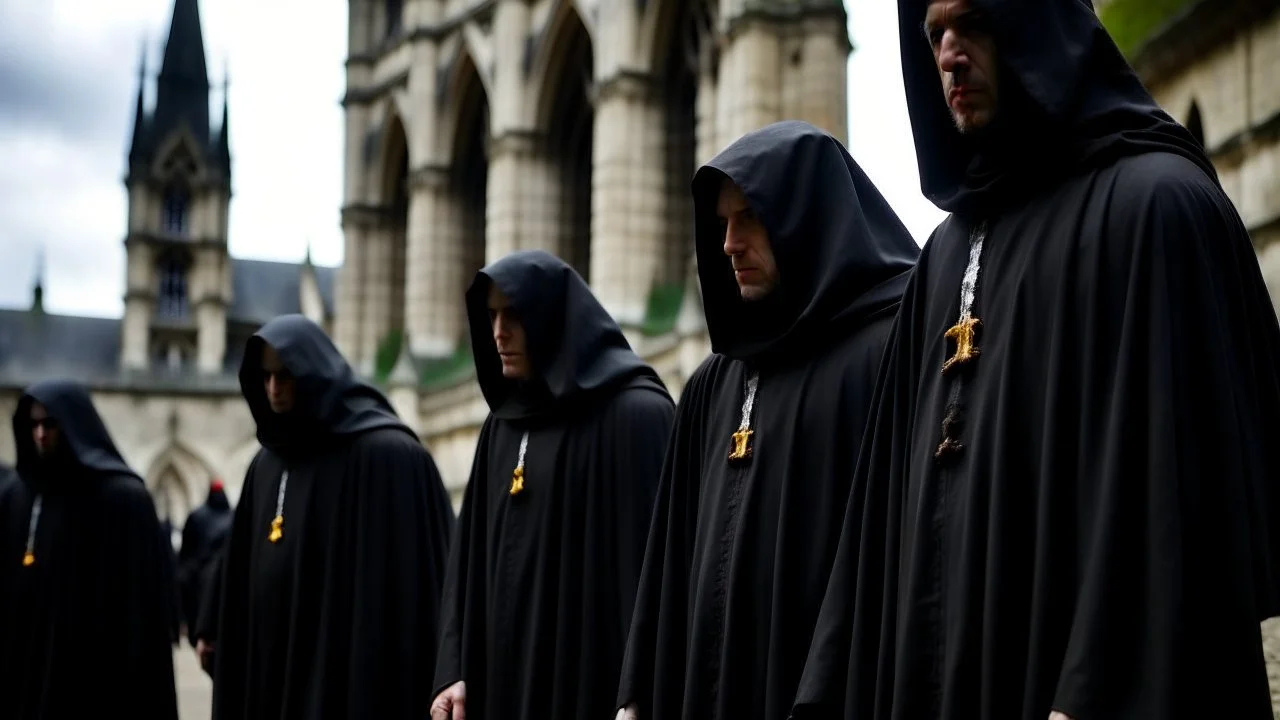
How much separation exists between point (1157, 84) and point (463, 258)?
2415cm

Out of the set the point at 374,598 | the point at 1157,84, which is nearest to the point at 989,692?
the point at 374,598

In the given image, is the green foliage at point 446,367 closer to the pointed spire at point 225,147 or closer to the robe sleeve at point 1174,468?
the robe sleeve at point 1174,468

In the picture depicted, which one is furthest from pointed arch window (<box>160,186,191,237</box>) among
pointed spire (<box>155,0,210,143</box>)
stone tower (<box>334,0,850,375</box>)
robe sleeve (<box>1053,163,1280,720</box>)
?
robe sleeve (<box>1053,163,1280,720</box>)

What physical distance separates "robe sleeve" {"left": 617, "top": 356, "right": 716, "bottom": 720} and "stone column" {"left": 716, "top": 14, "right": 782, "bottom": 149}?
17.3 meters

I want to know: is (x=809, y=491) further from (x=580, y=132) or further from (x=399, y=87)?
(x=399, y=87)

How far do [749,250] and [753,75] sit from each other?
17978mm

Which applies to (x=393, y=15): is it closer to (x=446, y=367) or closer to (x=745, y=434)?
(x=446, y=367)

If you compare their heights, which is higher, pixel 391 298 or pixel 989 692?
pixel 391 298

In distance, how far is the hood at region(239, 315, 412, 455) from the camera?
698 centimetres

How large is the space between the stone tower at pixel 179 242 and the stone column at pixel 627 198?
165 feet

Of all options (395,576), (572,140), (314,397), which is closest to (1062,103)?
(395,576)

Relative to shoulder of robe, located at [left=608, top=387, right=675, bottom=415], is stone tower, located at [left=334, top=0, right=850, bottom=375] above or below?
above

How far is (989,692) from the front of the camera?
2.73 m

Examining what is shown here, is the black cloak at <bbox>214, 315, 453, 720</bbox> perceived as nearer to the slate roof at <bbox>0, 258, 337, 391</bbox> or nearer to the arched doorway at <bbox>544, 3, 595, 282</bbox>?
the arched doorway at <bbox>544, 3, 595, 282</bbox>
